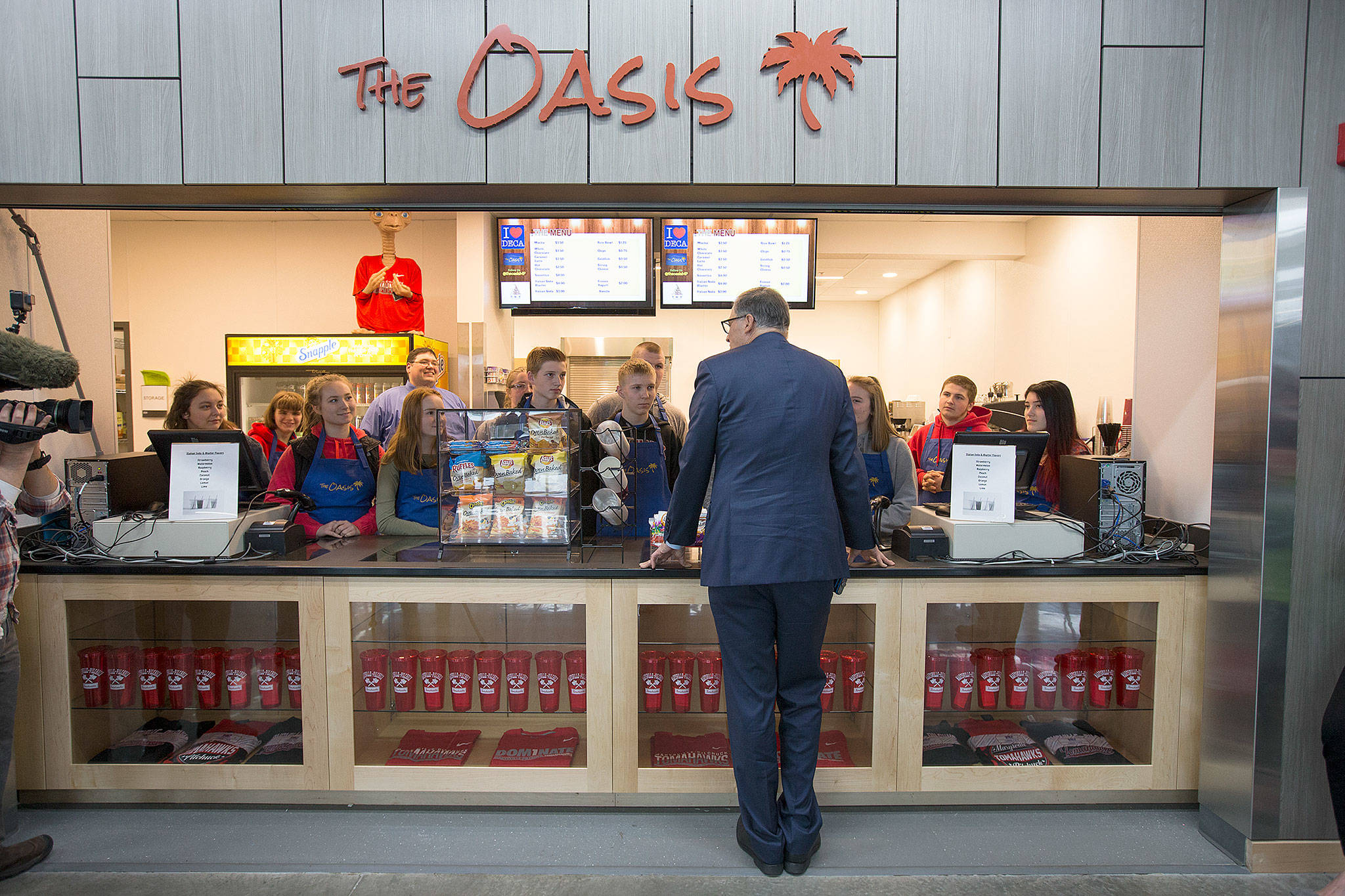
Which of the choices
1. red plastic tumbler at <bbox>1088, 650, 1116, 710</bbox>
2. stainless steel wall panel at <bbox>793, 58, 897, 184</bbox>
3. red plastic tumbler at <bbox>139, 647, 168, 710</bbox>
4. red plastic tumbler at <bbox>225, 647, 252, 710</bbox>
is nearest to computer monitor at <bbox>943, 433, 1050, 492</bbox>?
red plastic tumbler at <bbox>1088, 650, 1116, 710</bbox>

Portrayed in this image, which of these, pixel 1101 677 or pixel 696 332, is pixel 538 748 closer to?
pixel 1101 677

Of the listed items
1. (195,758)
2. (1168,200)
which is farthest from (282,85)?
(1168,200)

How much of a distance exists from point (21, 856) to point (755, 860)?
2.39 metres

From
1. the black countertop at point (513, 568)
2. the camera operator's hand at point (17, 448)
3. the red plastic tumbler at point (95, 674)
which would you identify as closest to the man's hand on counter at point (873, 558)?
the black countertop at point (513, 568)

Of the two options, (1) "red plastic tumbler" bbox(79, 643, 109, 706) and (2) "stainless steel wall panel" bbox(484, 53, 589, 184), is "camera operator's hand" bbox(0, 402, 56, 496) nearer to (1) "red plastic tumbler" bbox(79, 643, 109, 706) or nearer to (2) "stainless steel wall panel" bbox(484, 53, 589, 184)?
(1) "red plastic tumbler" bbox(79, 643, 109, 706)

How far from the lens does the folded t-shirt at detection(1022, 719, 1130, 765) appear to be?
272 centimetres

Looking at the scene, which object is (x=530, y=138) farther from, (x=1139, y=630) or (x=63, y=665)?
(x=1139, y=630)

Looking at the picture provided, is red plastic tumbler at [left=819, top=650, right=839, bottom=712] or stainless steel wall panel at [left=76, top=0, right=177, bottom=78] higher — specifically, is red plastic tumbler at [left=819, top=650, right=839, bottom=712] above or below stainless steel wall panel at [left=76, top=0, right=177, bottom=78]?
below

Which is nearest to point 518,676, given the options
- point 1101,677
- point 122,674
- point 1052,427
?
point 122,674

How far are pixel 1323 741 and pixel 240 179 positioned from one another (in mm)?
3795

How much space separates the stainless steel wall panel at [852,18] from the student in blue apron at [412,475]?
210 cm

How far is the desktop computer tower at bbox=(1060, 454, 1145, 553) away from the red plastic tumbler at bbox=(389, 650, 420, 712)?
2.70m

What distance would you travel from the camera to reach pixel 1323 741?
2023 millimetres

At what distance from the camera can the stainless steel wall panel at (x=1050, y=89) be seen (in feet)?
7.78
